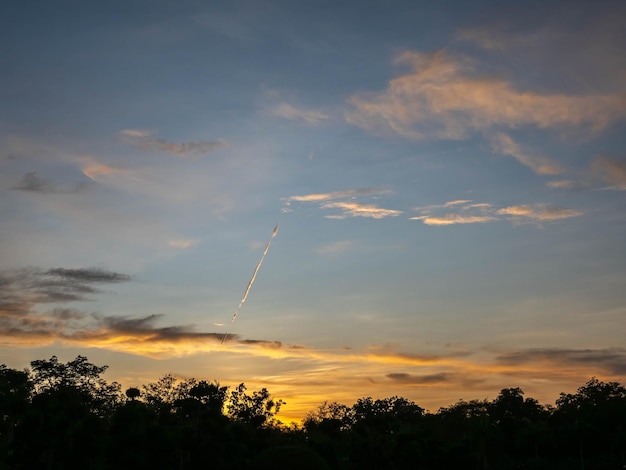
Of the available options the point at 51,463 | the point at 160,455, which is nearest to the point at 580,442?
the point at 160,455

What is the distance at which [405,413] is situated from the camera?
404 ft

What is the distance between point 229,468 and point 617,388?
73.6 metres

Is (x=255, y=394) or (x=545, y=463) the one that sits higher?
(x=255, y=394)

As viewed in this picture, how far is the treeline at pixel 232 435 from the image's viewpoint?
48844 mm

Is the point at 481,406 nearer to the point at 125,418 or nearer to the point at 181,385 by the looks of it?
the point at 181,385

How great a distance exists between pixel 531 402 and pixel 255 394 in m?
40.7

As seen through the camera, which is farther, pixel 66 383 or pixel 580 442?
pixel 66 383

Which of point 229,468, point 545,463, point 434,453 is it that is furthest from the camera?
point 545,463

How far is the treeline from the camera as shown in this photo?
48.8 m

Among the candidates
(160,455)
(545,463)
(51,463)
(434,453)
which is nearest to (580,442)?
(545,463)

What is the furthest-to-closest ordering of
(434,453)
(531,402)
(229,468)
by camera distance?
1. (531,402)
2. (434,453)
3. (229,468)

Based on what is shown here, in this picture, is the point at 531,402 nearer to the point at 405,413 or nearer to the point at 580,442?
the point at 405,413

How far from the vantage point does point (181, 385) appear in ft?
300

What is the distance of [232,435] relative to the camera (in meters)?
57.4
